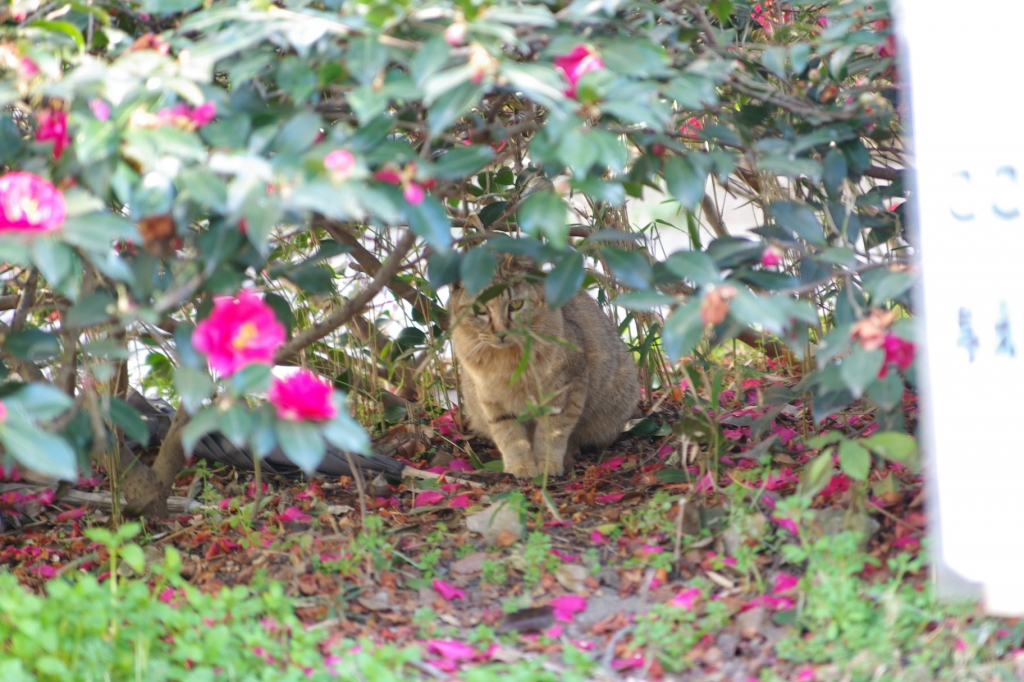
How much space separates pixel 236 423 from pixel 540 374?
5.87 feet

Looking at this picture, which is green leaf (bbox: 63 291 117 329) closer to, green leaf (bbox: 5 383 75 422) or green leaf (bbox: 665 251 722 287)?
green leaf (bbox: 5 383 75 422)

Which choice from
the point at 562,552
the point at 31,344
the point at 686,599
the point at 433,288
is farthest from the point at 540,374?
the point at 31,344

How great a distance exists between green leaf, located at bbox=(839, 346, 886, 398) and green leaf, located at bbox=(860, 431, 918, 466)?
26cm

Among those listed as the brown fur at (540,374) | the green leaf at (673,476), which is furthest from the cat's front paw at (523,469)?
the green leaf at (673,476)

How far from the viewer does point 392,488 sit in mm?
2996

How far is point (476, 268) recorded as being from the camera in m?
1.97

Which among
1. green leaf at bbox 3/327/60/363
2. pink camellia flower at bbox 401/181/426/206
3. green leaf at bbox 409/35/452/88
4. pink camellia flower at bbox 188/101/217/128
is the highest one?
green leaf at bbox 409/35/452/88

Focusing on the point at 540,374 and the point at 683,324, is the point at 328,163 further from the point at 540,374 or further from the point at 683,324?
the point at 540,374

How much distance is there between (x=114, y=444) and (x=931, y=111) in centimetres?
216

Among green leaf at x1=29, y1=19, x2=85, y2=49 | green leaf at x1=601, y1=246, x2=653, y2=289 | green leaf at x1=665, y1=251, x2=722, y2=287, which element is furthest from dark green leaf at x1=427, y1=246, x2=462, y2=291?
green leaf at x1=29, y1=19, x2=85, y2=49

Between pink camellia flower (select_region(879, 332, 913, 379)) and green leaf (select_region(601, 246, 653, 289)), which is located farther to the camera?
green leaf (select_region(601, 246, 653, 289))

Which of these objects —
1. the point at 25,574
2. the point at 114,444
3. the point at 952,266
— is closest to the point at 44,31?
the point at 114,444

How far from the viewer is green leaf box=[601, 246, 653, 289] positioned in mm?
1914

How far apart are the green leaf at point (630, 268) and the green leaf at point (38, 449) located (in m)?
1.07
